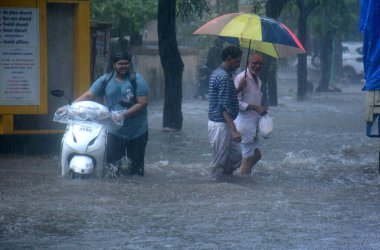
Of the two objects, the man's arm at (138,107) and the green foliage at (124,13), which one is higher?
the green foliage at (124,13)

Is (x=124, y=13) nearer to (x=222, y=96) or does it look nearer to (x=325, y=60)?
(x=222, y=96)

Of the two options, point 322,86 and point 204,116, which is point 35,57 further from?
point 322,86

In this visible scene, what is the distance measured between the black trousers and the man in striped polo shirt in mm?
924

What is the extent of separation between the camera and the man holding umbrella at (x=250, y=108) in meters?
10.8

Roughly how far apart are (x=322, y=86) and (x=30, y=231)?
27.6 metres

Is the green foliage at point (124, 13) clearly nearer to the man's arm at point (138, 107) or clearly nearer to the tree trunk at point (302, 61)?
the tree trunk at point (302, 61)

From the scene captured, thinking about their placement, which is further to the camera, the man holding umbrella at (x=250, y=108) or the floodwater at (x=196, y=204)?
the man holding umbrella at (x=250, y=108)

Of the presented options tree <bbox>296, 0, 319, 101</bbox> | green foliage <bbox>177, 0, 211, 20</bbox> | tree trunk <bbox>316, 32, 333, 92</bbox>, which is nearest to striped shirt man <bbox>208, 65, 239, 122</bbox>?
green foliage <bbox>177, 0, 211, 20</bbox>

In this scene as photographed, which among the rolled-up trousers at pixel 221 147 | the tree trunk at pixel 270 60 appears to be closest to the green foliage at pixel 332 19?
the tree trunk at pixel 270 60

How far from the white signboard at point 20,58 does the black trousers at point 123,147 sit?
96.1 inches

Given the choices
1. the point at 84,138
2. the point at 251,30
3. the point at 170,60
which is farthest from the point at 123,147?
the point at 170,60

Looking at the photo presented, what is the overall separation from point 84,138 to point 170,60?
6478mm

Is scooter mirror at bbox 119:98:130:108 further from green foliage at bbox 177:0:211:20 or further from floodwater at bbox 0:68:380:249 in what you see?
green foliage at bbox 177:0:211:20

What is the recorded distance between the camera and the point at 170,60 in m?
16.6
